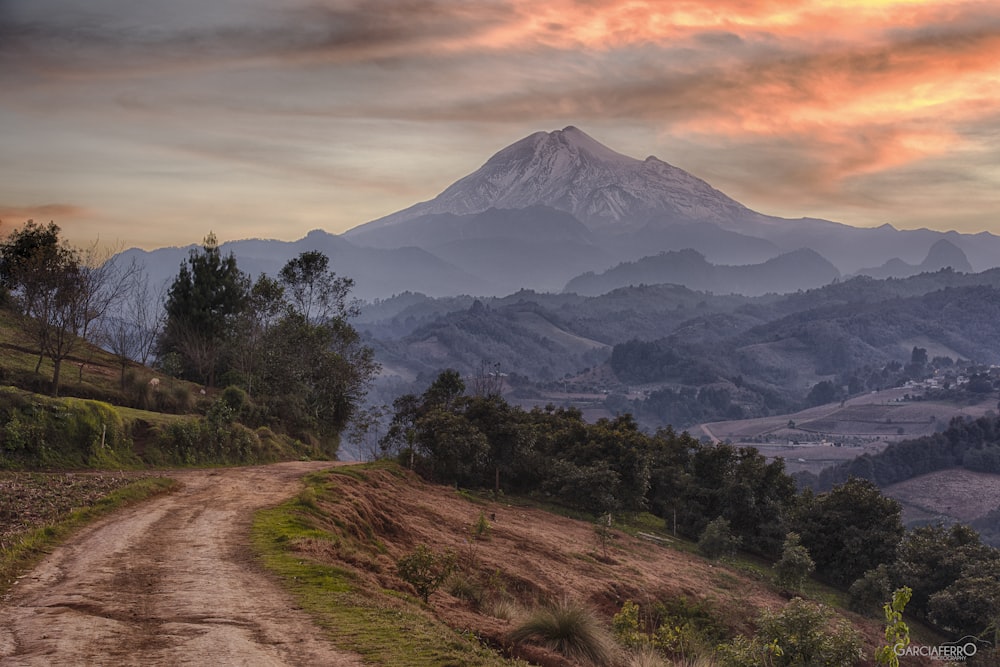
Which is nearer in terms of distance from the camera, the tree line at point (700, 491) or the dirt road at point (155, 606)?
the dirt road at point (155, 606)

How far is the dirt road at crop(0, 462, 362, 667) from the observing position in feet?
24.1

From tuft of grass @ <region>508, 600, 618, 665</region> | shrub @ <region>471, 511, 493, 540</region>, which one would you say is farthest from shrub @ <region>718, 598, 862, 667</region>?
shrub @ <region>471, 511, 493, 540</region>

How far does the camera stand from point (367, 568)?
12.2 meters

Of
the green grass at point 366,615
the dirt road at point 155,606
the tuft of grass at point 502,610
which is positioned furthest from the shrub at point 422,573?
the dirt road at point 155,606

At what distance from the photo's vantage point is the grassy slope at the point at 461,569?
906 cm

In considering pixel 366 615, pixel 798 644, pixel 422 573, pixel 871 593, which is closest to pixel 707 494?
pixel 871 593

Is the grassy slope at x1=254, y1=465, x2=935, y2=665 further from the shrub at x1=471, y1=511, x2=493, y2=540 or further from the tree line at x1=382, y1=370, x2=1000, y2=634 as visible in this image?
the tree line at x1=382, y1=370, x2=1000, y2=634

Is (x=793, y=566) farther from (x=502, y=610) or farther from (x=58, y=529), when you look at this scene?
(x=58, y=529)

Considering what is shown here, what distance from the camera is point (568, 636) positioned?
1023 centimetres

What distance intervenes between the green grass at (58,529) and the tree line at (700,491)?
16.5 m

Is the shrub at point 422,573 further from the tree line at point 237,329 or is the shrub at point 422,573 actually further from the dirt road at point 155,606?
the tree line at point 237,329

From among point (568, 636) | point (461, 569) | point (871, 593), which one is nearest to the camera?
point (568, 636)

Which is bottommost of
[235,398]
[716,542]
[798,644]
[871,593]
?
[871,593]

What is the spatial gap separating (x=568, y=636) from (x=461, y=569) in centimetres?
563
